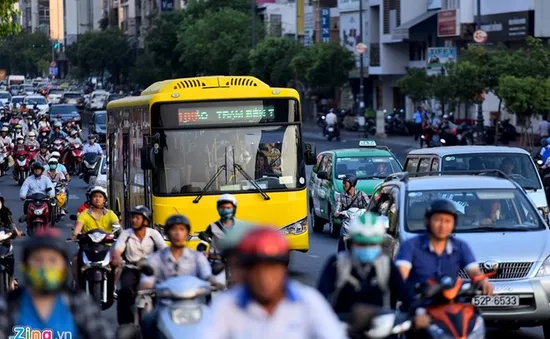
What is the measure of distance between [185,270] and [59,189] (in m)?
18.6

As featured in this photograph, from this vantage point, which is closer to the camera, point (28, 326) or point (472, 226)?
point (28, 326)

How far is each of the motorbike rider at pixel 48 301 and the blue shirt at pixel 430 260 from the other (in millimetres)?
2758

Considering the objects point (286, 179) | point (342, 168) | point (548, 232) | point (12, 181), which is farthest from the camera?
point (12, 181)

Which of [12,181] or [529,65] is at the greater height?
[529,65]

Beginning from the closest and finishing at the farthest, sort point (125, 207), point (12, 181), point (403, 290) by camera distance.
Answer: point (403, 290)
point (125, 207)
point (12, 181)

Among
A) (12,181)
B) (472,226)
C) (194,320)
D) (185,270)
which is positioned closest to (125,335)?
(194,320)

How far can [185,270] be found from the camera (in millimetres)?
9961

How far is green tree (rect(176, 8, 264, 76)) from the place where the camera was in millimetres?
87000

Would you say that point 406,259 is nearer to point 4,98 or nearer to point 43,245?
point 43,245

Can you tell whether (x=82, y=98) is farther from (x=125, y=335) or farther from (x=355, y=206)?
(x=125, y=335)

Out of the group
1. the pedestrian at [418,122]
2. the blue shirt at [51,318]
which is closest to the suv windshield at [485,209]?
the blue shirt at [51,318]

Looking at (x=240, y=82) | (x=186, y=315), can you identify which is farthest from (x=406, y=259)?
(x=240, y=82)

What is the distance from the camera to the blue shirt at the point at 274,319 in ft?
17.9

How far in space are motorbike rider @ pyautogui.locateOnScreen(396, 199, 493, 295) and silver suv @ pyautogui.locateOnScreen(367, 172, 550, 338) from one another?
122 inches
